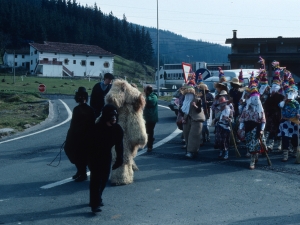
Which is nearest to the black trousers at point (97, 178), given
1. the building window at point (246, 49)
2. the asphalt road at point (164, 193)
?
the asphalt road at point (164, 193)

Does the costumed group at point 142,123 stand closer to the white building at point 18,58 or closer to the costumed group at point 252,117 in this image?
the costumed group at point 252,117

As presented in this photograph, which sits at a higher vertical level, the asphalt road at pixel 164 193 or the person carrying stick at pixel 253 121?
the person carrying stick at pixel 253 121

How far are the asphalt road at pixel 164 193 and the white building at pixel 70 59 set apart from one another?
8566 centimetres

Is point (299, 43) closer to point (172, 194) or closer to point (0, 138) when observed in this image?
point (0, 138)

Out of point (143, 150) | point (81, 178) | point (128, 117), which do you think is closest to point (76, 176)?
point (81, 178)

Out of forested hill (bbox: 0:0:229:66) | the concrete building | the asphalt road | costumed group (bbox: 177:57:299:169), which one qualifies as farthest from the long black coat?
forested hill (bbox: 0:0:229:66)

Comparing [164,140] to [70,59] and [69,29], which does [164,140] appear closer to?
[70,59]

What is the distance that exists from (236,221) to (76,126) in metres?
3.42

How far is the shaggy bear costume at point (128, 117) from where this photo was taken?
8586 millimetres

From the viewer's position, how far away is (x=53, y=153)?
12438mm

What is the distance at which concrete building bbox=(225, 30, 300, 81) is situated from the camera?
177 ft

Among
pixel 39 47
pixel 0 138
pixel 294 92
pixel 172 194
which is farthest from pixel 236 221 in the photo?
pixel 39 47

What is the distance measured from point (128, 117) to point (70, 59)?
317 feet

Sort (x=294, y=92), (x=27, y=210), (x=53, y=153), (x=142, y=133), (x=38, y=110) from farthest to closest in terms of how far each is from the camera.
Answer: (x=38, y=110)
(x=53, y=153)
(x=294, y=92)
(x=142, y=133)
(x=27, y=210)
